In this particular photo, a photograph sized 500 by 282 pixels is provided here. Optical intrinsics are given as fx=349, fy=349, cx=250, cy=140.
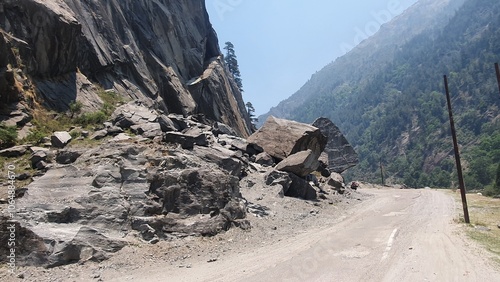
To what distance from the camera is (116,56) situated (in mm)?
33469

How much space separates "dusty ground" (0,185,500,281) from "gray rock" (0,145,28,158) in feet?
25.2

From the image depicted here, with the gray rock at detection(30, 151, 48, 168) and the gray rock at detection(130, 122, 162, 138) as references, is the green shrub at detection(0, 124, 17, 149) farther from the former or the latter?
the gray rock at detection(130, 122, 162, 138)

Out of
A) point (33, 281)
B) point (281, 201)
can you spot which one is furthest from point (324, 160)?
point (33, 281)

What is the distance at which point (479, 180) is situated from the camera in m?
108

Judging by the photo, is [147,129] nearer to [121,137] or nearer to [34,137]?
[121,137]

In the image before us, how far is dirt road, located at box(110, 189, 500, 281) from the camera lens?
10.5 metres

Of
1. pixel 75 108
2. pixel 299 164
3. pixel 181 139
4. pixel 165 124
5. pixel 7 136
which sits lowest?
pixel 299 164

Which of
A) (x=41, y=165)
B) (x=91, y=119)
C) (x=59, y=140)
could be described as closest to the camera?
(x=41, y=165)

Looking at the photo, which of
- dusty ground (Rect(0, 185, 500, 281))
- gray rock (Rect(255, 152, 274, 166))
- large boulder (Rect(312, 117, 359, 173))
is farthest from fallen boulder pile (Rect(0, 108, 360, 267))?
large boulder (Rect(312, 117, 359, 173))

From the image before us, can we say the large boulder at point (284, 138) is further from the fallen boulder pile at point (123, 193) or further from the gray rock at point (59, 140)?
the gray rock at point (59, 140)

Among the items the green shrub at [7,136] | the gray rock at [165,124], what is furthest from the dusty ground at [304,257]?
the green shrub at [7,136]

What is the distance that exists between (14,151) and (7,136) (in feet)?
4.21

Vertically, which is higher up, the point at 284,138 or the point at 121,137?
the point at 284,138

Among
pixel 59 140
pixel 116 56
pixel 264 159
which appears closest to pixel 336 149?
pixel 264 159
